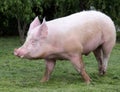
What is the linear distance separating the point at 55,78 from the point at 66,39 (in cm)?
119

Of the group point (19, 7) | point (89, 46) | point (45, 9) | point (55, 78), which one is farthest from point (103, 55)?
point (45, 9)

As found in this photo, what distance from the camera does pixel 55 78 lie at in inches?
342

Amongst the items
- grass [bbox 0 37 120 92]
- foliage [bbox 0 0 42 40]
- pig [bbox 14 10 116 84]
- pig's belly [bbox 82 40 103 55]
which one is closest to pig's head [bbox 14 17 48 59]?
pig [bbox 14 10 116 84]

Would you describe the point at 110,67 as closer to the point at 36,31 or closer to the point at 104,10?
the point at 36,31

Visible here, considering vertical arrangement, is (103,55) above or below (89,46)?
below

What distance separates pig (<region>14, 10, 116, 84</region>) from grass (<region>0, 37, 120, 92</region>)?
13.5 inches

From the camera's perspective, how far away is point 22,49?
7.67 meters

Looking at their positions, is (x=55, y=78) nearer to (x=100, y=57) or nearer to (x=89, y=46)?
(x=89, y=46)

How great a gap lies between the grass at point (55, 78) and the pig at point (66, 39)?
343 millimetres

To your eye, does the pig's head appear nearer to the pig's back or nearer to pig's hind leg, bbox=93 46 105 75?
the pig's back

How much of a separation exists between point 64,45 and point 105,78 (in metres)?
1.41

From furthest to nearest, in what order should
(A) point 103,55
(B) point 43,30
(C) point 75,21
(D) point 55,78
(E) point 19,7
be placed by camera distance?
(E) point 19,7 < (A) point 103,55 < (D) point 55,78 < (C) point 75,21 < (B) point 43,30

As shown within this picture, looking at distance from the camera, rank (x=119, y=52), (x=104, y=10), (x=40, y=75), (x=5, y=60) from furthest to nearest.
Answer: (x=104, y=10) < (x=119, y=52) < (x=5, y=60) < (x=40, y=75)

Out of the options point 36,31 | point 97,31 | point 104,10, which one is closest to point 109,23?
point 97,31
